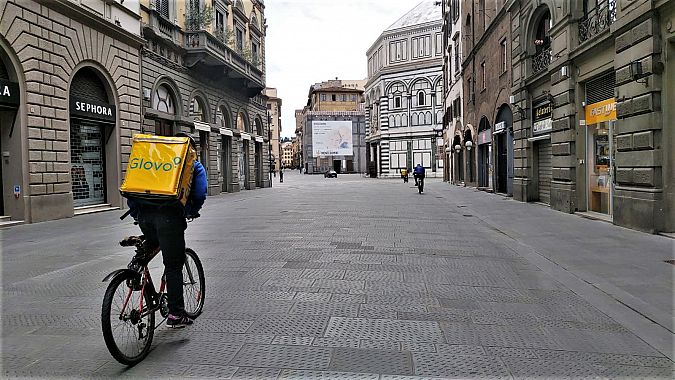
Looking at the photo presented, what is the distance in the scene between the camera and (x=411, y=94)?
6869cm

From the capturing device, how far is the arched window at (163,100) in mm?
23297

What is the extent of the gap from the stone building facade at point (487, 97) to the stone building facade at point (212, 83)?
1372cm

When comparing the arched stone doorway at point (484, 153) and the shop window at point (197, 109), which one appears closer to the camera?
the shop window at point (197, 109)

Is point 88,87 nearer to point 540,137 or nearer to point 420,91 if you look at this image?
point 540,137

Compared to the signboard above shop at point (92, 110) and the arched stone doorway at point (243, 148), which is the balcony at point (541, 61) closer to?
the signboard above shop at point (92, 110)

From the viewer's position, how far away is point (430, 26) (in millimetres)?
65312

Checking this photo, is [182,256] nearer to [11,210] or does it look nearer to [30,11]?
[11,210]

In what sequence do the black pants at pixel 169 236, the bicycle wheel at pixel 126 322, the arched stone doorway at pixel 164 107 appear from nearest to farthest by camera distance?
the bicycle wheel at pixel 126 322
the black pants at pixel 169 236
the arched stone doorway at pixel 164 107

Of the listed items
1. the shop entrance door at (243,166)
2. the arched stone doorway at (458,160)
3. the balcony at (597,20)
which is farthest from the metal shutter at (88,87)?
the arched stone doorway at (458,160)

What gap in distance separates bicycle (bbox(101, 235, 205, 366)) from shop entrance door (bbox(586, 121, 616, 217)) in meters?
11.9

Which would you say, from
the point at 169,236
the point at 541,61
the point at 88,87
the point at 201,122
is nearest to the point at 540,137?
the point at 541,61

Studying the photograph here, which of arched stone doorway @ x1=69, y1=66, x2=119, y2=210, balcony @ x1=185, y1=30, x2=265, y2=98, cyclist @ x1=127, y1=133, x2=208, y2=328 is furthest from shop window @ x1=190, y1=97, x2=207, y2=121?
cyclist @ x1=127, y1=133, x2=208, y2=328

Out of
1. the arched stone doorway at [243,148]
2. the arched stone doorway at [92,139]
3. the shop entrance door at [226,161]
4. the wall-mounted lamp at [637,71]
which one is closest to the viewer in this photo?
the wall-mounted lamp at [637,71]

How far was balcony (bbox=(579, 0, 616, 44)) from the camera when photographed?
12.9 metres
